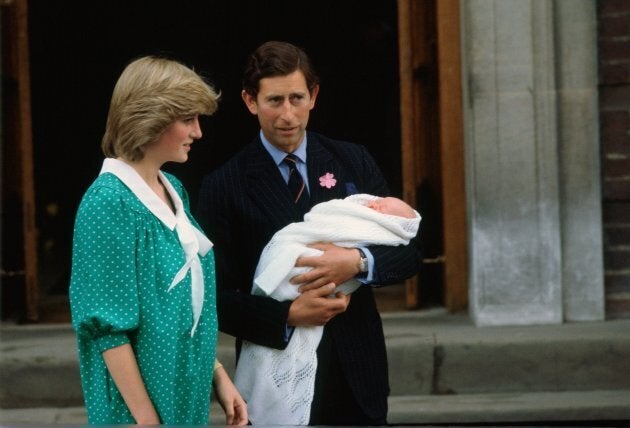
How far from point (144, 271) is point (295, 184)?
0.84m

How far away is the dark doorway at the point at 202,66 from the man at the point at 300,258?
7.00 meters

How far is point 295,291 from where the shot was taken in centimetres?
404

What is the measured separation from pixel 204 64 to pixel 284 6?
2.88ft

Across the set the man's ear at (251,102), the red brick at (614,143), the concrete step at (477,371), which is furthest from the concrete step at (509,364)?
the man's ear at (251,102)

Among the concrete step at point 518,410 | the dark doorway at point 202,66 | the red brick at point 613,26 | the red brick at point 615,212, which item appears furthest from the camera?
the dark doorway at point 202,66

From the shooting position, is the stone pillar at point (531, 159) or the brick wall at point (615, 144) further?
the brick wall at point (615, 144)

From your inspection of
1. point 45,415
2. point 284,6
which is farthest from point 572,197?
point 284,6

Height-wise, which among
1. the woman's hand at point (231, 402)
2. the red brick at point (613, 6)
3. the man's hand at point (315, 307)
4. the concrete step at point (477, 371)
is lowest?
the concrete step at point (477, 371)

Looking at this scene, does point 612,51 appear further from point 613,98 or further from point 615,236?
point 615,236

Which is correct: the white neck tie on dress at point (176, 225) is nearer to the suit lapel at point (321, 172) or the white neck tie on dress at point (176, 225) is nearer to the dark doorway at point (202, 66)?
the suit lapel at point (321, 172)

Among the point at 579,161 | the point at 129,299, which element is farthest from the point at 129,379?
the point at 579,161

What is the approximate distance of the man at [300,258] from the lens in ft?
13.1

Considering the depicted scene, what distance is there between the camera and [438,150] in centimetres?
777

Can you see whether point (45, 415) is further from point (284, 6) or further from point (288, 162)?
point (284, 6)
